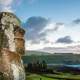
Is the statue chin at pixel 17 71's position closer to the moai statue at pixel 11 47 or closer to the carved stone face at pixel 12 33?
the moai statue at pixel 11 47

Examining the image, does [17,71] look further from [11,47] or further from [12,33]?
[12,33]

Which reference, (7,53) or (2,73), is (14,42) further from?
(2,73)

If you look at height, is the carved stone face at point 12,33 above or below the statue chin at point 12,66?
above

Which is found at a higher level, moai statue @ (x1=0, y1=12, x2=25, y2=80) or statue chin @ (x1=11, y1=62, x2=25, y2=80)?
moai statue @ (x1=0, y1=12, x2=25, y2=80)

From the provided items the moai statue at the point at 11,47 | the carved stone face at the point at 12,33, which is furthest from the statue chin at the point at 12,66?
the carved stone face at the point at 12,33

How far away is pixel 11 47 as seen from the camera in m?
5.51

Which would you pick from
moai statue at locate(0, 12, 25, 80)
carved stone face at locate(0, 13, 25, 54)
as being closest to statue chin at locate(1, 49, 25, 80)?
moai statue at locate(0, 12, 25, 80)

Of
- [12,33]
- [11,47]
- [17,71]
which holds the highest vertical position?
[12,33]

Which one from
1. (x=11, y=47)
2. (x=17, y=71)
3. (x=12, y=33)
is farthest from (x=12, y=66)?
(x=12, y=33)

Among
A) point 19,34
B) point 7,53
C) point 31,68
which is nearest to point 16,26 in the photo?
point 19,34

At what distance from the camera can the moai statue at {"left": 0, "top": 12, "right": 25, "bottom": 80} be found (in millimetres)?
5406

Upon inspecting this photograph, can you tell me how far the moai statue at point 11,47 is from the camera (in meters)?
5.41

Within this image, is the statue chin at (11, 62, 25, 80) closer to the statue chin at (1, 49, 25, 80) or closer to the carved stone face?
the statue chin at (1, 49, 25, 80)

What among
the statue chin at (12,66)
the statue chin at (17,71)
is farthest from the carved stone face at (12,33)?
the statue chin at (17,71)
